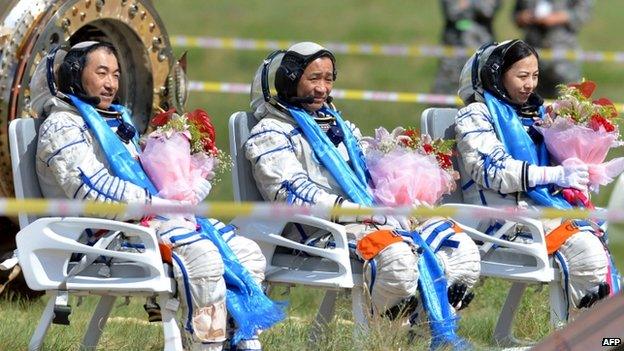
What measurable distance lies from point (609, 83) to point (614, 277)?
12.4 meters

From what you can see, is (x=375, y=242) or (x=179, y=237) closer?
(x=179, y=237)

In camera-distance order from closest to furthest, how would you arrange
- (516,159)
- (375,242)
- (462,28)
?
(375,242) < (516,159) < (462,28)

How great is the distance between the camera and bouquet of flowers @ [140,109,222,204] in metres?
7.43

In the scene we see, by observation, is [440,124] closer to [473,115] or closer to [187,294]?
[473,115]

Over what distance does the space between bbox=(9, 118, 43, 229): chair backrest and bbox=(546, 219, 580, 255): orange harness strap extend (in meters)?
2.14

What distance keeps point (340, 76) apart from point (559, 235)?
12863mm

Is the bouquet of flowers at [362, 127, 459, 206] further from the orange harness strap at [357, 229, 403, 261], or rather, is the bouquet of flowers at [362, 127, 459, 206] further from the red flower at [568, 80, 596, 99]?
the red flower at [568, 80, 596, 99]

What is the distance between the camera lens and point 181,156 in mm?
7461

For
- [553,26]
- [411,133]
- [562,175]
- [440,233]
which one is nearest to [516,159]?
[562,175]

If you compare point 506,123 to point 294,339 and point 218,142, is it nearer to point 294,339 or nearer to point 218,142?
point 294,339

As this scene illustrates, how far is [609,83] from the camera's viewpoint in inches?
798

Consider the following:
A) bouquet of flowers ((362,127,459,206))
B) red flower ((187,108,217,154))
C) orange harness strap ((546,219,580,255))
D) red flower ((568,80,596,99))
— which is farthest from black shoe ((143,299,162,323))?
red flower ((568,80,596,99))

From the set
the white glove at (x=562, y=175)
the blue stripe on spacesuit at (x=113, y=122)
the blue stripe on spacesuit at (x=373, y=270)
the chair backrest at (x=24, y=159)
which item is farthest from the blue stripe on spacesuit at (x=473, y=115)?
the chair backrest at (x=24, y=159)

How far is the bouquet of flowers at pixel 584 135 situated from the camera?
8156 millimetres
